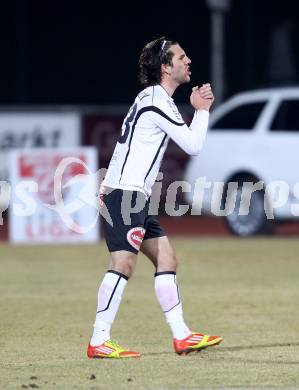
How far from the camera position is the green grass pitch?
844cm

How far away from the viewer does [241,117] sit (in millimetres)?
18781

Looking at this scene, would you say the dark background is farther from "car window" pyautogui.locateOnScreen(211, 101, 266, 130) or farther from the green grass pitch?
the green grass pitch

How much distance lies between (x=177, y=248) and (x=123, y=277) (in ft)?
26.7

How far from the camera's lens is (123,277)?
918 cm

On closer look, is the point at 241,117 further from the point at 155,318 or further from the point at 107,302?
the point at 107,302

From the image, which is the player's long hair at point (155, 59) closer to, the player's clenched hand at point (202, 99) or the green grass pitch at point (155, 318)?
the player's clenched hand at point (202, 99)

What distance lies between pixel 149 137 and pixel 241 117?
971 cm

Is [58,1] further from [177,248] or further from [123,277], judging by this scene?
[123,277]

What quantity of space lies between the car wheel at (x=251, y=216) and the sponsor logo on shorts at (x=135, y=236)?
360 inches

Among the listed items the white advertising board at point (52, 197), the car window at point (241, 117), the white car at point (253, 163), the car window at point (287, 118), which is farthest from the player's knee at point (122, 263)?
the car window at point (241, 117)

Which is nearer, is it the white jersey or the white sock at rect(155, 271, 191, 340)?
the white jersey

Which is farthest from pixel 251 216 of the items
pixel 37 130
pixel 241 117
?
pixel 37 130

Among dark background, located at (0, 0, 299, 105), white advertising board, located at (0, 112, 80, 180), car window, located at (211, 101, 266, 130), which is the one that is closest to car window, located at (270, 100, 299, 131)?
car window, located at (211, 101, 266, 130)

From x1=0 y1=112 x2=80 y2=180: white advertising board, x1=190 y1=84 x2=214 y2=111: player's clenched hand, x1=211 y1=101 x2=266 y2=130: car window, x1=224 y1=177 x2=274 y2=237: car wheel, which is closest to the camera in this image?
x1=190 y1=84 x2=214 y2=111: player's clenched hand
